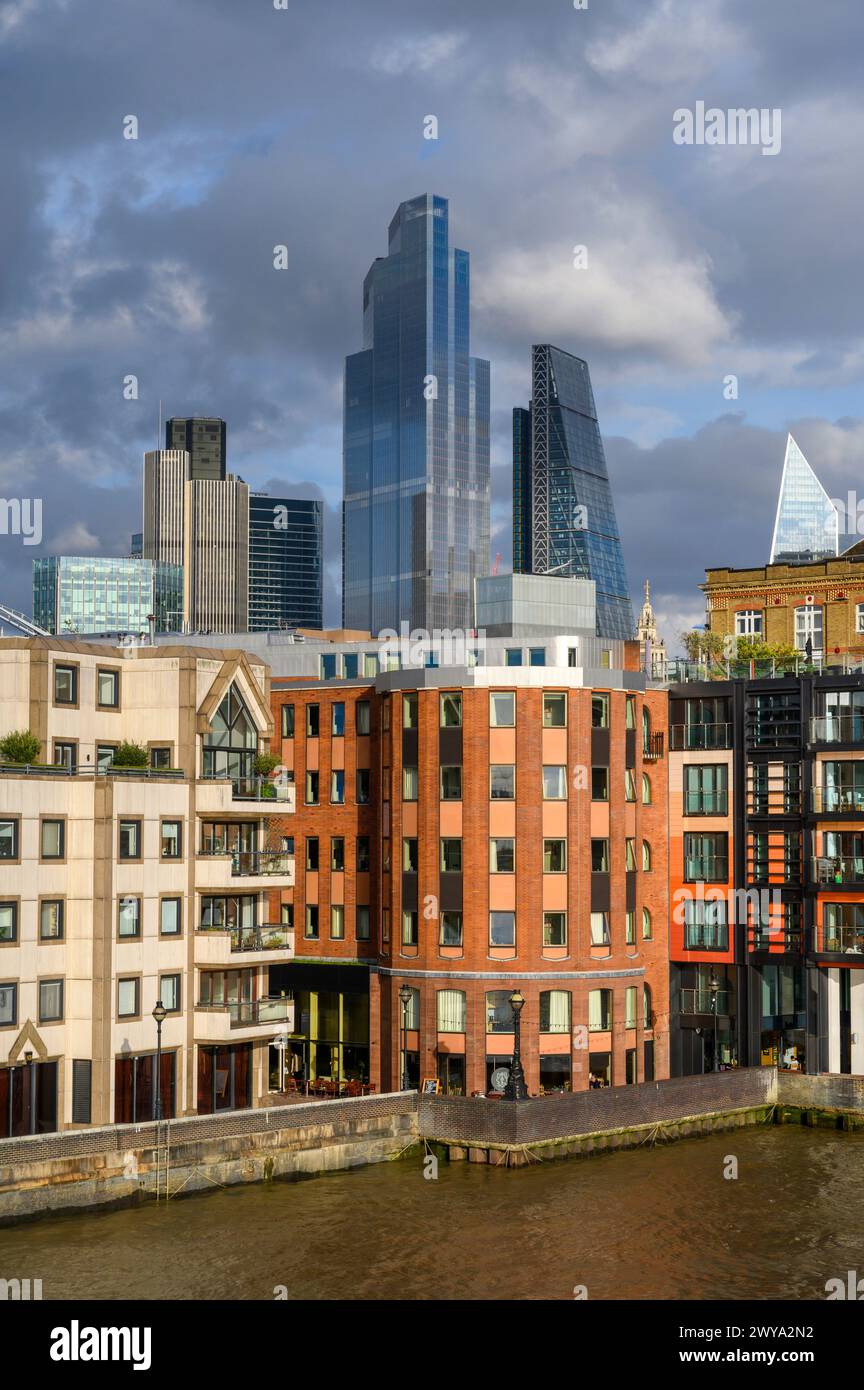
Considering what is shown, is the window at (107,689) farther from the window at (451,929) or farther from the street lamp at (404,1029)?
the street lamp at (404,1029)

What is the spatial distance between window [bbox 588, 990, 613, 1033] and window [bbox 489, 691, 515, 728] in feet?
39.6

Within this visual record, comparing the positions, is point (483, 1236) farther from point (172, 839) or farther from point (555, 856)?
point (555, 856)

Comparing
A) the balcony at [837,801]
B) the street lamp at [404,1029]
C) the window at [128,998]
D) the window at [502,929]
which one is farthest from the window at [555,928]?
the window at [128,998]

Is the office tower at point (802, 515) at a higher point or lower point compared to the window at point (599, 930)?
higher

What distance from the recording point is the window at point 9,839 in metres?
65.3

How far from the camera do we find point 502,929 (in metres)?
78.9

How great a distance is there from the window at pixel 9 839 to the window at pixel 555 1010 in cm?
2432

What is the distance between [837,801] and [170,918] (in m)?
32.1

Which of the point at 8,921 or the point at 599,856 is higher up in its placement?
the point at 599,856

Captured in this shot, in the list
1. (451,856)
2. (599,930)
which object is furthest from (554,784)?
(599,930)

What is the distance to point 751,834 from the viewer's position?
3438 inches

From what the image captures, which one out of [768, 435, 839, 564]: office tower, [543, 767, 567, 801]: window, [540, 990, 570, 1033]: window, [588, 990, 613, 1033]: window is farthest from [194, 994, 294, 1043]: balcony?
[768, 435, 839, 564]: office tower
